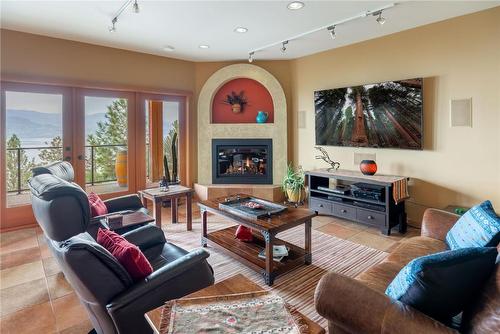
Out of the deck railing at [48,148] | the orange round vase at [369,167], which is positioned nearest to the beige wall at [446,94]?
the orange round vase at [369,167]

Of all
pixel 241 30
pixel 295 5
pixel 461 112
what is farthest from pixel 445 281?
pixel 241 30

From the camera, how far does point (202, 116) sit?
591 cm

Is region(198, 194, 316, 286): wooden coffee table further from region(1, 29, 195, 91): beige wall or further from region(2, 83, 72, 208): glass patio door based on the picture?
region(1, 29, 195, 91): beige wall

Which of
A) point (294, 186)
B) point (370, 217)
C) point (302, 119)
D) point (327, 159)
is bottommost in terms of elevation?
point (370, 217)

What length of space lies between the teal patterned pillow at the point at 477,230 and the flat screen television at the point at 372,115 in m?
2.18

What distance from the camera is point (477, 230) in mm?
1925

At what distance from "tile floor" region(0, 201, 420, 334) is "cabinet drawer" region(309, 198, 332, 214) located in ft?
1.31

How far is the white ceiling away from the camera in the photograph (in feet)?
11.1

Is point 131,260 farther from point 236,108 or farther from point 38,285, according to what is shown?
point 236,108

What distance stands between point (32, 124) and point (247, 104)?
3.60m

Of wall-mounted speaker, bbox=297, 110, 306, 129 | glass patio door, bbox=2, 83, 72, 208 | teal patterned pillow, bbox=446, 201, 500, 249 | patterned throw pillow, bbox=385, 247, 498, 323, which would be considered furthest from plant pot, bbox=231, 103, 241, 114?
patterned throw pillow, bbox=385, 247, 498, 323

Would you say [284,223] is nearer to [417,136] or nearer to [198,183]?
[417,136]

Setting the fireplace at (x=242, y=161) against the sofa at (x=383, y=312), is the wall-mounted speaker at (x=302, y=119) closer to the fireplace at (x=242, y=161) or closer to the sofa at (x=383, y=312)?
the fireplace at (x=242, y=161)

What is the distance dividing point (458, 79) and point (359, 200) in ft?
6.56
